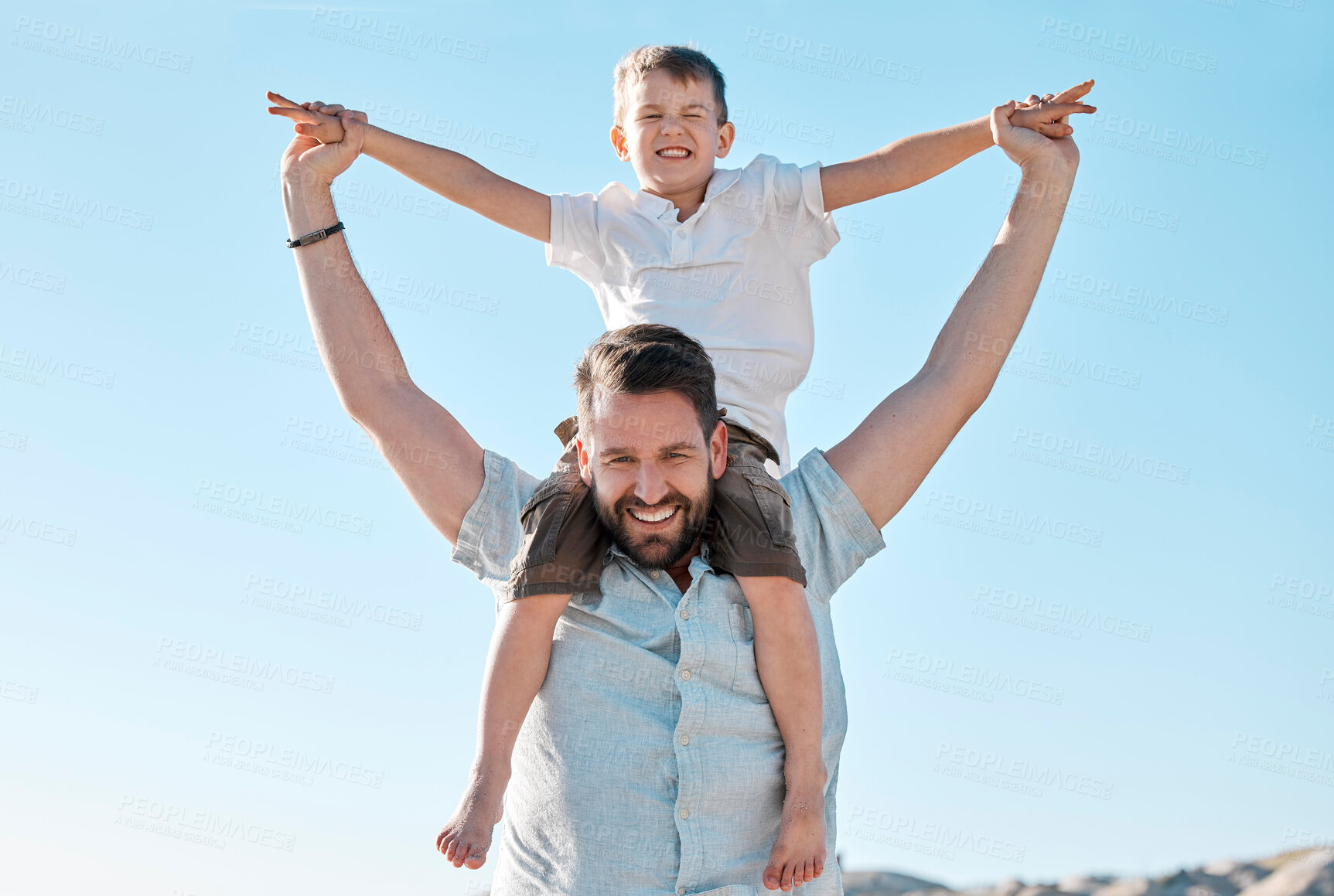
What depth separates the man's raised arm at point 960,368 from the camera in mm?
3271

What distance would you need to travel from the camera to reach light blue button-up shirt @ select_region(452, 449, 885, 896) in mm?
2830

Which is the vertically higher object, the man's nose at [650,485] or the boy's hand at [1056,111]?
the boy's hand at [1056,111]

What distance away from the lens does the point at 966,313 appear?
11.2ft

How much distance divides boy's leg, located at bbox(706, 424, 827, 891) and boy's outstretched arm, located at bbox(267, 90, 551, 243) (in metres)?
1.67

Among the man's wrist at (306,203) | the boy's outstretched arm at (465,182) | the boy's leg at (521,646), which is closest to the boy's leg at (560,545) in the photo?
the boy's leg at (521,646)

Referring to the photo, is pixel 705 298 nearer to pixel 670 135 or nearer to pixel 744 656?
pixel 670 135

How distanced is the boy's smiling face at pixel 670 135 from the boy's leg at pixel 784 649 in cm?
164

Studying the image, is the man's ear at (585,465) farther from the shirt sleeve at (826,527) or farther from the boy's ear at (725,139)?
the boy's ear at (725,139)

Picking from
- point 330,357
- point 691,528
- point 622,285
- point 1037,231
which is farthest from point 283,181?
point 1037,231

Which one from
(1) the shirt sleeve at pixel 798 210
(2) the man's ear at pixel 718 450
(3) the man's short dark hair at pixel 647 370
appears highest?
(1) the shirt sleeve at pixel 798 210

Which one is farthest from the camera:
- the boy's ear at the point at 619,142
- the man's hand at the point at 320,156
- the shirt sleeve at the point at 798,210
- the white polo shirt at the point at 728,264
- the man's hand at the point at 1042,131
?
the boy's ear at the point at 619,142

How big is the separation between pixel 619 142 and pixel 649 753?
2.67 metres

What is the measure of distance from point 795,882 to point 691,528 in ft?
2.96

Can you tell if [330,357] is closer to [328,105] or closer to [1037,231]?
[328,105]
